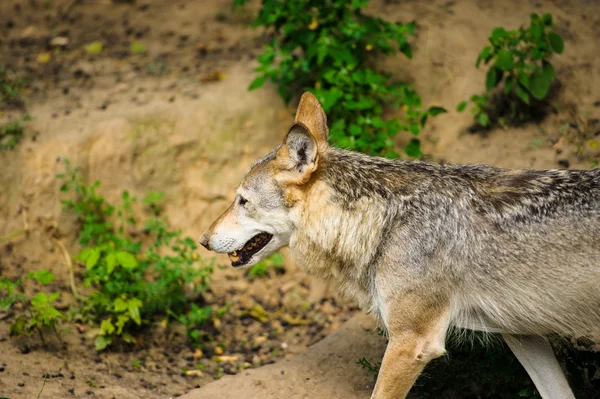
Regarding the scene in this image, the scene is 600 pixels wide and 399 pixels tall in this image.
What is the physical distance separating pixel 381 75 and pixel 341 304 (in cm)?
286

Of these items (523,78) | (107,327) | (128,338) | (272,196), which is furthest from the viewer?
(523,78)

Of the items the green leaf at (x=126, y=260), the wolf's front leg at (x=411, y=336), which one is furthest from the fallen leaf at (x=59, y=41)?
the wolf's front leg at (x=411, y=336)

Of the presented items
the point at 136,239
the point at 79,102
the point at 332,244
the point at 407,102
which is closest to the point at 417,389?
the point at 332,244

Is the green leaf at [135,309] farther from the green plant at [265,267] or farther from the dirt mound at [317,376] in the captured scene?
the green plant at [265,267]

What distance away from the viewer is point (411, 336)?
16.6 feet

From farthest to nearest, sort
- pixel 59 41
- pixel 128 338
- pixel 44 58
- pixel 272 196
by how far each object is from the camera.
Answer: pixel 59 41, pixel 44 58, pixel 128 338, pixel 272 196

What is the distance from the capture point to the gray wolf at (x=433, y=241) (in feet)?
16.1

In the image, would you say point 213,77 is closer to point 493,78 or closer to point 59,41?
point 59,41

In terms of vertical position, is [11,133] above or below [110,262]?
above

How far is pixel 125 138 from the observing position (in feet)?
28.3

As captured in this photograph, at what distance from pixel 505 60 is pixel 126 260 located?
4.51 metres

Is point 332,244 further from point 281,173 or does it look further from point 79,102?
point 79,102

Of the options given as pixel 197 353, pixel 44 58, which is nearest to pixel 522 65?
pixel 197 353

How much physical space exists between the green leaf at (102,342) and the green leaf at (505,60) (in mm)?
4961
